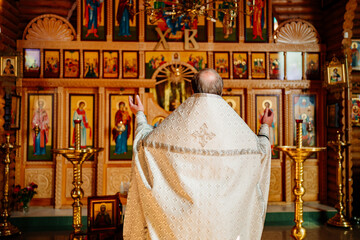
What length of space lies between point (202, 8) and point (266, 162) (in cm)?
233

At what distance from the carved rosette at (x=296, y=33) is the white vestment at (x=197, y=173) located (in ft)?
19.6

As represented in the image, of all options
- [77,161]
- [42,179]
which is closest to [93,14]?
[42,179]

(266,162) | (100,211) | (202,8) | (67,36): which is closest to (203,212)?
(266,162)

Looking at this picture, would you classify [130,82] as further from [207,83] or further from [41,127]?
[207,83]

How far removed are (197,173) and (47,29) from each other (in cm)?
633

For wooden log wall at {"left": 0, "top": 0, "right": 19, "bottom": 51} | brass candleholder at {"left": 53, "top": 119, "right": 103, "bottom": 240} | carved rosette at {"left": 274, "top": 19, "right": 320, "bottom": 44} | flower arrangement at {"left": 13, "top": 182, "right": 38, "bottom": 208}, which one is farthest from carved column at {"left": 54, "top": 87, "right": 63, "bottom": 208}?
carved rosette at {"left": 274, "top": 19, "right": 320, "bottom": 44}

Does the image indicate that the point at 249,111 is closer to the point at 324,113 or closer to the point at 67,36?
the point at 324,113

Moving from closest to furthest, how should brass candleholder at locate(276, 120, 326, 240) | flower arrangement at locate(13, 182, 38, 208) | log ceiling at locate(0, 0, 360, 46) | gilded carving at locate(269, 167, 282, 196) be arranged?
brass candleholder at locate(276, 120, 326, 240), flower arrangement at locate(13, 182, 38, 208), log ceiling at locate(0, 0, 360, 46), gilded carving at locate(269, 167, 282, 196)

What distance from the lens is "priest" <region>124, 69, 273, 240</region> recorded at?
7.39ft

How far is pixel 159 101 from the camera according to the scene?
24.7ft

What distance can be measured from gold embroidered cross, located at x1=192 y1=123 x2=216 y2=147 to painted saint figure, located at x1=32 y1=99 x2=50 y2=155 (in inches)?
231

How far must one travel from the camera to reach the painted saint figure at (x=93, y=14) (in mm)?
7512

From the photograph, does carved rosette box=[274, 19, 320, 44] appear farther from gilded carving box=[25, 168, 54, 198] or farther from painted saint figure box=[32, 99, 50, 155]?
gilded carving box=[25, 168, 54, 198]

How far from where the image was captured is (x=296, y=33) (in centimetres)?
777
